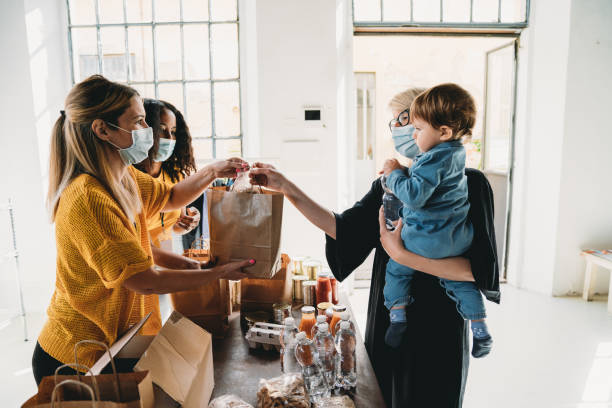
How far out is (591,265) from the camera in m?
3.52

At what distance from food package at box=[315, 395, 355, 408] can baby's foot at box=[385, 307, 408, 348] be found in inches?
11.2

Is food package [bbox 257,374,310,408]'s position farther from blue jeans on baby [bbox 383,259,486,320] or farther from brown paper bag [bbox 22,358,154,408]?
blue jeans on baby [bbox 383,259,486,320]

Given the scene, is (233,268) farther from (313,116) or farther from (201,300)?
(313,116)

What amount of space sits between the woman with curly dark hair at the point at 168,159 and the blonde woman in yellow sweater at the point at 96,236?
0.45 m

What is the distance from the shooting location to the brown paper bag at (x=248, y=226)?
A: 3.91ft

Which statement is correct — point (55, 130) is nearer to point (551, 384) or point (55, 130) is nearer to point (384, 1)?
point (551, 384)

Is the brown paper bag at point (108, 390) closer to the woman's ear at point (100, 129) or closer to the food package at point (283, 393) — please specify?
the food package at point (283, 393)

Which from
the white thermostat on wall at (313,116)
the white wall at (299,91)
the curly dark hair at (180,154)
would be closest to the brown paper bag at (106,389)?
the curly dark hair at (180,154)

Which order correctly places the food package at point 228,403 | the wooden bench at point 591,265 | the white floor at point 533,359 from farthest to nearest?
the wooden bench at point 591,265 → the white floor at point 533,359 → the food package at point 228,403

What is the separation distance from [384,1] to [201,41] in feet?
5.33

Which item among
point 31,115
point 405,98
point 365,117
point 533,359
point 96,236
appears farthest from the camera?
point 365,117

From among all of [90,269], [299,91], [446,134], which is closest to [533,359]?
[446,134]

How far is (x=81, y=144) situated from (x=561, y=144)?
146 inches

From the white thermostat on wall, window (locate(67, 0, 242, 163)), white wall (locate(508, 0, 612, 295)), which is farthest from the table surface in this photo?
white wall (locate(508, 0, 612, 295))
